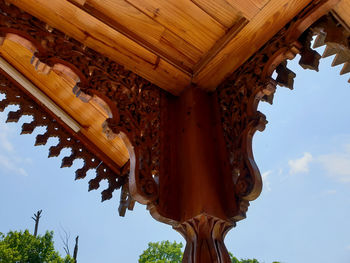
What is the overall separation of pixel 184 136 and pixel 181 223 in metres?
0.53

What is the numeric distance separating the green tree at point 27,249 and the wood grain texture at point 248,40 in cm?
1270

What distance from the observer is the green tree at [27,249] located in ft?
40.2

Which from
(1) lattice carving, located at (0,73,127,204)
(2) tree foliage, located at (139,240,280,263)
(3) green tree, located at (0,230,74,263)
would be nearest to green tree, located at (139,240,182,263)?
(2) tree foliage, located at (139,240,280,263)

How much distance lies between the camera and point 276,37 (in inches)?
70.8

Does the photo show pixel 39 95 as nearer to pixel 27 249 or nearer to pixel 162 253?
pixel 27 249

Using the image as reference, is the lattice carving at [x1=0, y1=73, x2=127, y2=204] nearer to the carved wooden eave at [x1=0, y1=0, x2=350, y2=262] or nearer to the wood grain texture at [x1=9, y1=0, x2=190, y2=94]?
the carved wooden eave at [x1=0, y1=0, x2=350, y2=262]

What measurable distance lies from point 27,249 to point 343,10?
14.0 metres

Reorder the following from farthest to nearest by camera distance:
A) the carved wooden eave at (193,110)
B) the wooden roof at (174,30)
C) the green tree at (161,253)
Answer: the green tree at (161,253), the wooden roof at (174,30), the carved wooden eave at (193,110)

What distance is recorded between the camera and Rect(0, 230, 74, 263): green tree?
12.3 m

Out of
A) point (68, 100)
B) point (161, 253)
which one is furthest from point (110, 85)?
point (161, 253)

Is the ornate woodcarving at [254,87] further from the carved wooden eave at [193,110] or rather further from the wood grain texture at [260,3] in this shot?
the wood grain texture at [260,3]

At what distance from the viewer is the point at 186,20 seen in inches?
71.1

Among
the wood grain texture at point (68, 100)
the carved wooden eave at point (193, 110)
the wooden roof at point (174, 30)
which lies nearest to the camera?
the carved wooden eave at point (193, 110)

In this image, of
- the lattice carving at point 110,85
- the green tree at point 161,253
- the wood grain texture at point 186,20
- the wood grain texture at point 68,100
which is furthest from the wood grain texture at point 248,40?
the green tree at point 161,253
